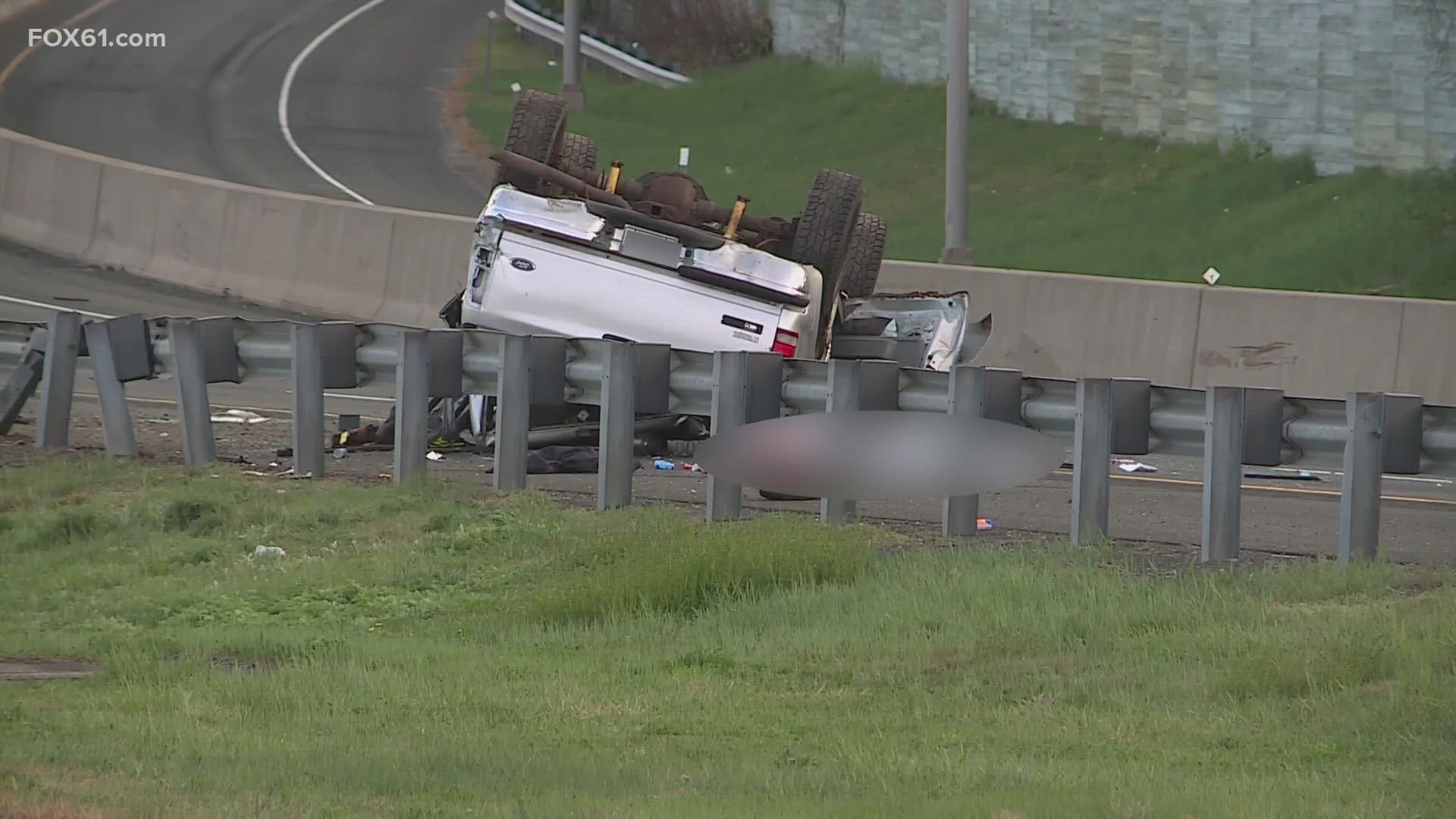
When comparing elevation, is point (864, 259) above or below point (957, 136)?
below

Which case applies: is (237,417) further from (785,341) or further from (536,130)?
(785,341)

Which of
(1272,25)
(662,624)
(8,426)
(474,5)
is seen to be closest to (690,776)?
(662,624)

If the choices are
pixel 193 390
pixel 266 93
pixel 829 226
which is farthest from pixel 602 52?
pixel 193 390

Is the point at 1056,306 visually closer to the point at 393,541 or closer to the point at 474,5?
the point at 393,541

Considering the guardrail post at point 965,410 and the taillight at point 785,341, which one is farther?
the taillight at point 785,341

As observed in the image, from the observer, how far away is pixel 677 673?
25.5ft

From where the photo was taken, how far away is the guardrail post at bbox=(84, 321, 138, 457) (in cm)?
1339

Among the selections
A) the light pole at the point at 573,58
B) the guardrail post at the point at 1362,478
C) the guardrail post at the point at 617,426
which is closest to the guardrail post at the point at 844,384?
the guardrail post at the point at 617,426

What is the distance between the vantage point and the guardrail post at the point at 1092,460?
440 inches

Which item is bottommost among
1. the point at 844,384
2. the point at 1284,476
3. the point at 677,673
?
the point at 677,673

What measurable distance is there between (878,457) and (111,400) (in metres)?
9.25

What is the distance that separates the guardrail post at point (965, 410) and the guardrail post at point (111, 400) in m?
5.37

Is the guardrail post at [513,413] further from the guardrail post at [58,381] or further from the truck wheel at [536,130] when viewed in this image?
the guardrail post at [58,381]

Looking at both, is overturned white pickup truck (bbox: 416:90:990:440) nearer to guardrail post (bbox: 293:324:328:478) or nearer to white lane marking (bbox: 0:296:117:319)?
guardrail post (bbox: 293:324:328:478)
